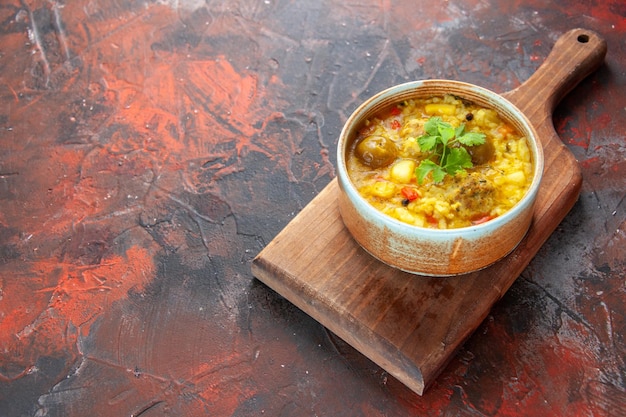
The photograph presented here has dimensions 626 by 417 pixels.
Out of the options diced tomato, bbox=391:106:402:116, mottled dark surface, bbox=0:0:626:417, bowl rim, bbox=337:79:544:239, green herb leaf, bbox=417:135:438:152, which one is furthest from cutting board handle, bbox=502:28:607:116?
green herb leaf, bbox=417:135:438:152

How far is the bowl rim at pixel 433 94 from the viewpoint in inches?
69.8

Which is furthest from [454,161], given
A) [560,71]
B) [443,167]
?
[560,71]

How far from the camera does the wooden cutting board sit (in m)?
1.85

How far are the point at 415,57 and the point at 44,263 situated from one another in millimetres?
1587

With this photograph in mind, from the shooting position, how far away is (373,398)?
1910mm

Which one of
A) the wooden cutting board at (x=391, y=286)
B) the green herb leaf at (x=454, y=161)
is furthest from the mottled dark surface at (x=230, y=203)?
the green herb leaf at (x=454, y=161)

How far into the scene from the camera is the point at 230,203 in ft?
7.74

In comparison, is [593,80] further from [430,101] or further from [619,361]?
[619,361]

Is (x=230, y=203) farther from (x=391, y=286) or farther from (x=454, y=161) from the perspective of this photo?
(x=454, y=161)

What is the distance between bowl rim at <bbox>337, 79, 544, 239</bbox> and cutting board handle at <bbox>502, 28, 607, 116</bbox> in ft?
1.04

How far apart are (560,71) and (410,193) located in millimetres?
918

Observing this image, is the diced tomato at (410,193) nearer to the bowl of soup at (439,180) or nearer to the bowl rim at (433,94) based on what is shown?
the bowl of soup at (439,180)

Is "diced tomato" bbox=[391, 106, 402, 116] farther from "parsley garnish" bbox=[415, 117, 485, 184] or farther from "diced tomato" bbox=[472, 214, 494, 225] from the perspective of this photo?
"diced tomato" bbox=[472, 214, 494, 225]

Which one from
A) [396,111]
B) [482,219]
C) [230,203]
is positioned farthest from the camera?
[230,203]
